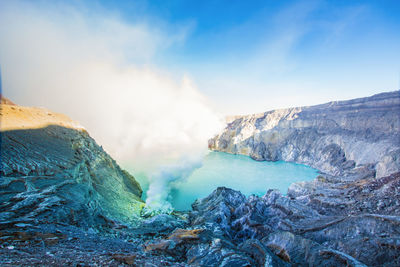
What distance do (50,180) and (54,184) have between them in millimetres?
371

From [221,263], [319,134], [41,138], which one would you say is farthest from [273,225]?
[319,134]

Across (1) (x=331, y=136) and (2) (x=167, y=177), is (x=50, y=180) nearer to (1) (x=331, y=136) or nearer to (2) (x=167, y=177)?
(2) (x=167, y=177)

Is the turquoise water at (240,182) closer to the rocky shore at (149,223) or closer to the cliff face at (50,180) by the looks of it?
the rocky shore at (149,223)

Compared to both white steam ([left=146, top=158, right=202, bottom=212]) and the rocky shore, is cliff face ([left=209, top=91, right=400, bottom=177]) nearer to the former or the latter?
the rocky shore

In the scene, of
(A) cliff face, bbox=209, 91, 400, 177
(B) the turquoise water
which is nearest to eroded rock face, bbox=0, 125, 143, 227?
(B) the turquoise water

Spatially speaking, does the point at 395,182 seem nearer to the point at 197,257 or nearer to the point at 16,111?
the point at 197,257

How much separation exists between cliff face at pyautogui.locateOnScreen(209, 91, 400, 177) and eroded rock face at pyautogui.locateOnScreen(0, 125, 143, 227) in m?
30.9

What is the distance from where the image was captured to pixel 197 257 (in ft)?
14.1

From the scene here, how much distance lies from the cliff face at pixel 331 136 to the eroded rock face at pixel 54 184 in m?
30.9

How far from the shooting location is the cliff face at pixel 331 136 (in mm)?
28344

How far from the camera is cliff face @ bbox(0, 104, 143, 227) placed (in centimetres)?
515

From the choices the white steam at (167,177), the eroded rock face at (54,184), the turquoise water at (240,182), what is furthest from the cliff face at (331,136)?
the eroded rock face at (54,184)

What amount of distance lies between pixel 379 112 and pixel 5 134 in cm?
5261

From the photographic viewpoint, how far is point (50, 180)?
6.89 m
